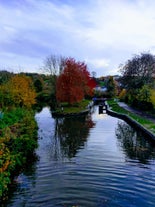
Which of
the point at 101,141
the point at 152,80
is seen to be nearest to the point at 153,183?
the point at 101,141

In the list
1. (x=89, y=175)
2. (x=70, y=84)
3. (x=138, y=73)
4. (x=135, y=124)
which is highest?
(x=138, y=73)

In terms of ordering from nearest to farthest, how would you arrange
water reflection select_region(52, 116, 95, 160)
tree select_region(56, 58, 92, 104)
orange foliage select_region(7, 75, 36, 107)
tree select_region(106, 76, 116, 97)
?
1. water reflection select_region(52, 116, 95, 160)
2. orange foliage select_region(7, 75, 36, 107)
3. tree select_region(56, 58, 92, 104)
4. tree select_region(106, 76, 116, 97)

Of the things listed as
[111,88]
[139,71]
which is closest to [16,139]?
[139,71]

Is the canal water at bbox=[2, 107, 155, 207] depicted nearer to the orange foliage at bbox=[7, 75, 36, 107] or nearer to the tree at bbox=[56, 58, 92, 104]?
the orange foliage at bbox=[7, 75, 36, 107]

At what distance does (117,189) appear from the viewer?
15000 millimetres

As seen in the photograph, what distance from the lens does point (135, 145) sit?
2697cm

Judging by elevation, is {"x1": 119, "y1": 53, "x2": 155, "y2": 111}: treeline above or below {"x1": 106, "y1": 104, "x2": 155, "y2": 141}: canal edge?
above

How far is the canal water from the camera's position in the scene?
13.6 meters

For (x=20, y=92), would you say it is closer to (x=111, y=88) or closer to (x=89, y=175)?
(x=89, y=175)

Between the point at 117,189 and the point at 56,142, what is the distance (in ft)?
44.7

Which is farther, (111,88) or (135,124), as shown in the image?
(111,88)

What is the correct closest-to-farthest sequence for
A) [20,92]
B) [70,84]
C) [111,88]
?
[20,92] < [70,84] < [111,88]

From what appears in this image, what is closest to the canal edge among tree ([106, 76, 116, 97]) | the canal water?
the canal water

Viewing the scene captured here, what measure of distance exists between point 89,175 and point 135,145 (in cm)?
1054
